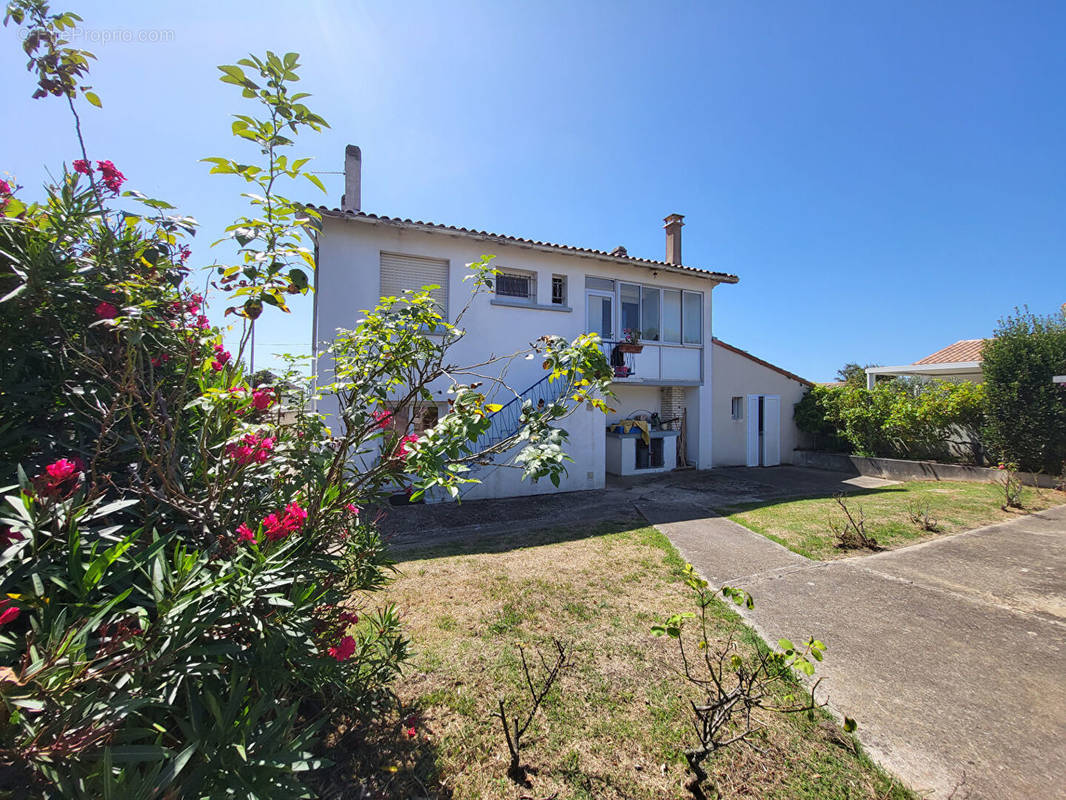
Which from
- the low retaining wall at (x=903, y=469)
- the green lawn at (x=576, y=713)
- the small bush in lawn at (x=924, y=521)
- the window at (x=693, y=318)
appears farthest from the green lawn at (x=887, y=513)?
the window at (x=693, y=318)

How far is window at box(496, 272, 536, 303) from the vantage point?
10648 millimetres

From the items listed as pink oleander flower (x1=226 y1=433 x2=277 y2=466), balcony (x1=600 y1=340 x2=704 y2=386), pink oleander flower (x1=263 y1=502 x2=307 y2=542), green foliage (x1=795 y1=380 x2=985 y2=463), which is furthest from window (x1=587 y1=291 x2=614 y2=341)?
pink oleander flower (x1=263 y1=502 x2=307 y2=542)

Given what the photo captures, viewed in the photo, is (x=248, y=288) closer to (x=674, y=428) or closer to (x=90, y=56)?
(x=90, y=56)

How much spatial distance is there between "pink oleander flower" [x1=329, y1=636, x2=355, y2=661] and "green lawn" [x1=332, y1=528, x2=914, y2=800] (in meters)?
0.71

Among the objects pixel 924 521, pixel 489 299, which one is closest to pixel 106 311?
pixel 489 299

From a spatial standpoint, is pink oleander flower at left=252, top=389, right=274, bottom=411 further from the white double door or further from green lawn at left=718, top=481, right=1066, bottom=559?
the white double door

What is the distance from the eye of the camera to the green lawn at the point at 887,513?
658 cm

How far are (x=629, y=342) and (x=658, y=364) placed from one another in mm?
1430

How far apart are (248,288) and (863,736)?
4.35 metres

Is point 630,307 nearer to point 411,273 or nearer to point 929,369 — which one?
point 411,273

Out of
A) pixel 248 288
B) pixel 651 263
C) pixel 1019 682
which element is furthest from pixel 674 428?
pixel 248 288

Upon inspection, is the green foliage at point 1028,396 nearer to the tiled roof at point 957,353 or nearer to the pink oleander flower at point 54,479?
the tiled roof at point 957,353

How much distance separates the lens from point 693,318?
13461 mm

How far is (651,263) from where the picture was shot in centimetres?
1186
